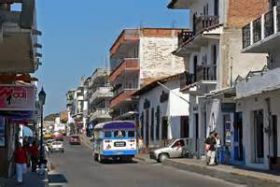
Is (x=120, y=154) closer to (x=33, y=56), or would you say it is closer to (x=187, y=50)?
(x=187, y=50)

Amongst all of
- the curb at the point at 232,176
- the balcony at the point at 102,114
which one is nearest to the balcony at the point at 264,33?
the curb at the point at 232,176

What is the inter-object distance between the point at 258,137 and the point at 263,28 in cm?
581

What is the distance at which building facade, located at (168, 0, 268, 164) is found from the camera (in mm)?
38906

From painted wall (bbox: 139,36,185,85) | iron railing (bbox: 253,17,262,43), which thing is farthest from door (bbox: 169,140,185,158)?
painted wall (bbox: 139,36,185,85)

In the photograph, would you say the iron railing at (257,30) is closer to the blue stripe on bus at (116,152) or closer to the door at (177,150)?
the blue stripe on bus at (116,152)

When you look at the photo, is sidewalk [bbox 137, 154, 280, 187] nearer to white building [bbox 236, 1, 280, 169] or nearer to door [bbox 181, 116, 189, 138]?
white building [bbox 236, 1, 280, 169]

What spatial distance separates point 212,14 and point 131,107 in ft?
129

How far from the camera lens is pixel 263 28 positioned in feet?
106

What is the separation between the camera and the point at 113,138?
47.1 meters

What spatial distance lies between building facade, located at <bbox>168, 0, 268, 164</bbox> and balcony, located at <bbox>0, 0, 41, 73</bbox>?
18160mm

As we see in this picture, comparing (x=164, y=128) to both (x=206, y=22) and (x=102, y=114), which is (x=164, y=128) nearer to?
(x=206, y=22)

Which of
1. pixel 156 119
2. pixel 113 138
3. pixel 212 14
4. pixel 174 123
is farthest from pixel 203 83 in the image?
pixel 156 119

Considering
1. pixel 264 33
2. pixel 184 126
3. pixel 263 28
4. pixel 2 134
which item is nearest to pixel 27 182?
pixel 2 134

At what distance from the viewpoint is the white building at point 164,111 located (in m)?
57.5
